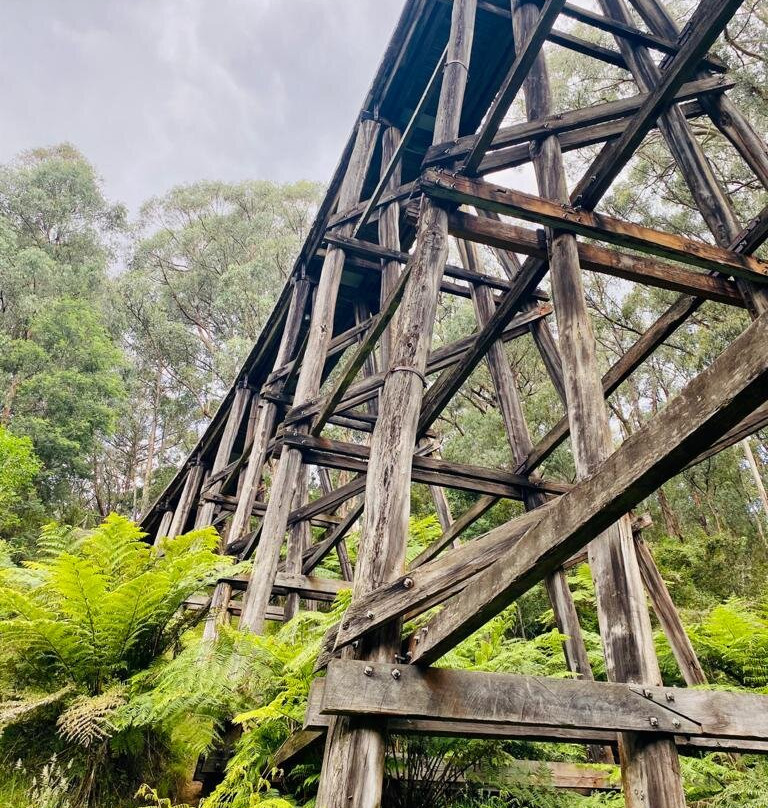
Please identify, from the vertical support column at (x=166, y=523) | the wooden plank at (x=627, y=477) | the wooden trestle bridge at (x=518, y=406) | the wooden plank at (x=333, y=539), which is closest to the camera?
the wooden plank at (x=627, y=477)

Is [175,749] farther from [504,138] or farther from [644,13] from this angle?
[644,13]

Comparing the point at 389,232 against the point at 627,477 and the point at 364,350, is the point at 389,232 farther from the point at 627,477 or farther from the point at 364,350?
the point at 627,477

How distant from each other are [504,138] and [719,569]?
11.4m

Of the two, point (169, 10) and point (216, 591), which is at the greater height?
point (169, 10)

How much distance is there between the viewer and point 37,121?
409 feet

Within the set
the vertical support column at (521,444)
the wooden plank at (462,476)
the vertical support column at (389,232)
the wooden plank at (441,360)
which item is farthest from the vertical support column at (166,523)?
the vertical support column at (521,444)

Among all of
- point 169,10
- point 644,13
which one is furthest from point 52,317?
point 169,10

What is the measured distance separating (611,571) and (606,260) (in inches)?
78.6

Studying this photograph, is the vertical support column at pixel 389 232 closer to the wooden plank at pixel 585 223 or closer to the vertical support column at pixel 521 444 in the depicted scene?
the vertical support column at pixel 521 444

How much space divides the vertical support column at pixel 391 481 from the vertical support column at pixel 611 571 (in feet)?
2.36

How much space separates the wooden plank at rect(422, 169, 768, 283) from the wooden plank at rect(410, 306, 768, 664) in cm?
199

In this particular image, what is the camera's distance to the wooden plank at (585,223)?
316 centimetres

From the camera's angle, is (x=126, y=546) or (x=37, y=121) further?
(x=37, y=121)

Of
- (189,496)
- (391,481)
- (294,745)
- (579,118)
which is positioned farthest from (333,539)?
(189,496)
